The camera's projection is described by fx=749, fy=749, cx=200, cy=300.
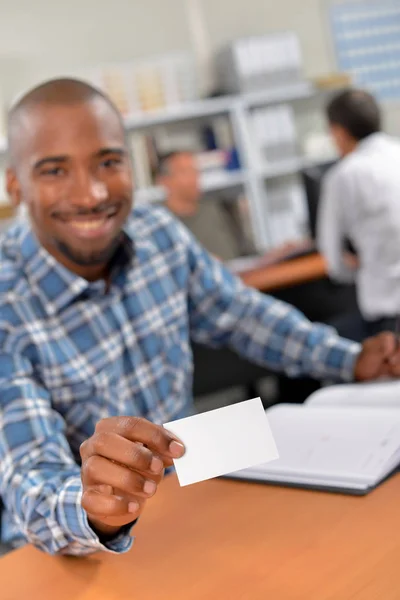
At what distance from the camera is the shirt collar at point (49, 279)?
1.21 meters

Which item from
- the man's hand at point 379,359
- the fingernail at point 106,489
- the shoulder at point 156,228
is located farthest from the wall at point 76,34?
the fingernail at point 106,489

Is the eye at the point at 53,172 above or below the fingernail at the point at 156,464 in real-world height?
above

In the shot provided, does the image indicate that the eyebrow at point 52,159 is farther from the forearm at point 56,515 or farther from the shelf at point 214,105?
the shelf at point 214,105

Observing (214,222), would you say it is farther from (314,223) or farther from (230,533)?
(230,533)

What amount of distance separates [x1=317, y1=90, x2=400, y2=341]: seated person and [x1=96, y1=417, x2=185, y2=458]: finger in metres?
2.14

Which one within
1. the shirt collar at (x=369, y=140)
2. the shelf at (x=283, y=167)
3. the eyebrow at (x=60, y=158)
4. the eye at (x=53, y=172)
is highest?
the eyebrow at (x=60, y=158)

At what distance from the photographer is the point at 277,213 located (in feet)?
15.2

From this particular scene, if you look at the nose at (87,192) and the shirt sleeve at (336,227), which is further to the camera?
the shirt sleeve at (336,227)

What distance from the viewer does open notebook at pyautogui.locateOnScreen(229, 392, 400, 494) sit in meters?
0.96

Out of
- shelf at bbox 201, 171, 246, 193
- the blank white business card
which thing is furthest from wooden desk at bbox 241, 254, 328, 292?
the blank white business card

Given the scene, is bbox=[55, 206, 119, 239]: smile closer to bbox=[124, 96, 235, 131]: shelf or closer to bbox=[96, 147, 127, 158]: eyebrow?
bbox=[96, 147, 127, 158]: eyebrow

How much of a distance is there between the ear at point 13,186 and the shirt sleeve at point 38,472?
12.2 inches

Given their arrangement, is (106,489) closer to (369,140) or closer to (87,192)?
(87,192)

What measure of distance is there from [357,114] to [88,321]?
6.90ft
